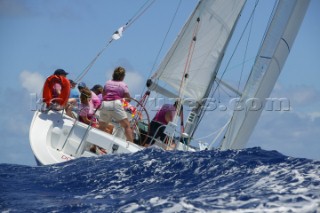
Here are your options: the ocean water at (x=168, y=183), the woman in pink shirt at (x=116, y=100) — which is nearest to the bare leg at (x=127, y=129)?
the woman in pink shirt at (x=116, y=100)

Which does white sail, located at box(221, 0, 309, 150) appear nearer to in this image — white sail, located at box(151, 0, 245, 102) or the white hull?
the white hull

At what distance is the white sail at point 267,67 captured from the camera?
11.2m

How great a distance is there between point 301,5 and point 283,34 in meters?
0.58

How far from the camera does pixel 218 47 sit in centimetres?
1328

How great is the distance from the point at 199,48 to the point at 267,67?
7.27 feet

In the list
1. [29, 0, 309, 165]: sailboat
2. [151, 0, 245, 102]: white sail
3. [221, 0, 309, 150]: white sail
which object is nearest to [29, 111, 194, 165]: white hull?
[29, 0, 309, 165]: sailboat

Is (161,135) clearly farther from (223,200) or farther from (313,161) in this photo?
(223,200)

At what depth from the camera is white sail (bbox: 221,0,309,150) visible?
11.2 metres

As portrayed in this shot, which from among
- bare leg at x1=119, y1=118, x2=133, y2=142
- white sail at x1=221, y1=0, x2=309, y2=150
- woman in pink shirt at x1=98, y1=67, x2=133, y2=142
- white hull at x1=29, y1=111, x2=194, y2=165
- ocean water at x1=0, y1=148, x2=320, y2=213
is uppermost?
white sail at x1=221, y1=0, x2=309, y2=150

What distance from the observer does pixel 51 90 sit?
1208 cm

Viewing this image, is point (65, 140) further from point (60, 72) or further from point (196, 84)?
point (196, 84)

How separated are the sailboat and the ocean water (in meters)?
0.64

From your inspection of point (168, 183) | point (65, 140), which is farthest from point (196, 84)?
point (168, 183)

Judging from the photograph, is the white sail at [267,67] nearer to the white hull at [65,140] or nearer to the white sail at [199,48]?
the white hull at [65,140]
